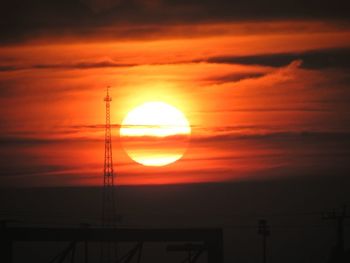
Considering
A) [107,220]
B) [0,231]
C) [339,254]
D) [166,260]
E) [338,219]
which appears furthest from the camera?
[166,260]

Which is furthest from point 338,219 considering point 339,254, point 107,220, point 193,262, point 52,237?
point 52,237

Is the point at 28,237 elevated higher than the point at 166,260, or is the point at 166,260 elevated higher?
the point at 166,260

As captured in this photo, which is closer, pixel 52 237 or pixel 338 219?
pixel 52 237

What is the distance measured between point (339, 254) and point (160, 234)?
19.0 metres

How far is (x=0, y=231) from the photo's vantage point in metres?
47.8

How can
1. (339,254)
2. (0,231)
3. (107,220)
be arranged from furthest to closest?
(107,220)
(339,254)
(0,231)

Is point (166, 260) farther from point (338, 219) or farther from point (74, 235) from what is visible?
point (74, 235)

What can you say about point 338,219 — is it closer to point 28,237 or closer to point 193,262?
point 193,262

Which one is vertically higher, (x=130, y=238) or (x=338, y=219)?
(x=338, y=219)

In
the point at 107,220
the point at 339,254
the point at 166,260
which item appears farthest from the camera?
the point at 166,260

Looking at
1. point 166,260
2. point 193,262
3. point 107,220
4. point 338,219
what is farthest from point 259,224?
point 166,260

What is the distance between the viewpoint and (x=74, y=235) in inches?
1901

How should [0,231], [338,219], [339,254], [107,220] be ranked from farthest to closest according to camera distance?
1. [338,219]
2. [107,220]
3. [339,254]
4. [0,231]

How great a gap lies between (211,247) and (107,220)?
21357 mm
